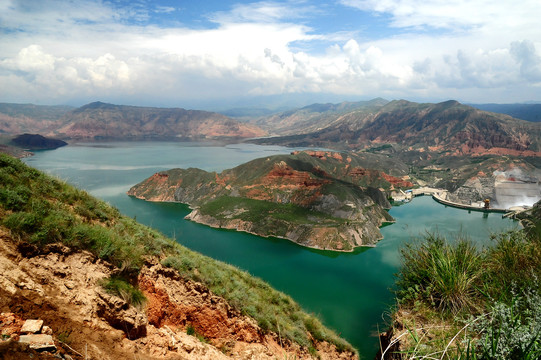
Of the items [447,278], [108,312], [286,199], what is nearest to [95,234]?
[108,312]

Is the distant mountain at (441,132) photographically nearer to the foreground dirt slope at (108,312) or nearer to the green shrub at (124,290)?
the foreground dirt slope at (108,312)

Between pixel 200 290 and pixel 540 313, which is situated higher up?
pixel 540 313

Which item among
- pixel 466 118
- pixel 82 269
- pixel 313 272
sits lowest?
pixel 313 272

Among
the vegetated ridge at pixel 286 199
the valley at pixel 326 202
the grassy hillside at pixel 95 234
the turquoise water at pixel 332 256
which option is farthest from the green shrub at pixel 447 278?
the vegetated ridge at pixel 286 199

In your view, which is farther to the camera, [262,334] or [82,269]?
[262,334]

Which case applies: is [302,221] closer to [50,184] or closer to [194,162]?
[50,184]

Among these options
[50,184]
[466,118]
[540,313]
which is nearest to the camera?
[540,313]

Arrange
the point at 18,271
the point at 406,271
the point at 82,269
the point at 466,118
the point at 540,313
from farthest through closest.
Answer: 1. the point at 466,118
2. the point at 406,271
3. the point at 82,269
4. the point at 18,271
5. the point at 540,313

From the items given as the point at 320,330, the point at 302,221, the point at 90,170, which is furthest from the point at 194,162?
the point at 320,330
